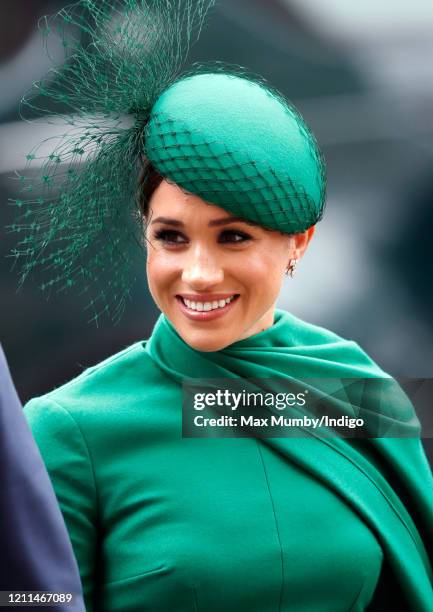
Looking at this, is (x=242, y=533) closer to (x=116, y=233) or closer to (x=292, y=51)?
(x=116, y=233)

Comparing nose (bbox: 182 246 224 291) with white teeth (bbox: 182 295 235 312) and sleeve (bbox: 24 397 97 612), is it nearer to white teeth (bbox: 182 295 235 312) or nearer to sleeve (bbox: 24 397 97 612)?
white teeth (bbox: 182 295 235 312)

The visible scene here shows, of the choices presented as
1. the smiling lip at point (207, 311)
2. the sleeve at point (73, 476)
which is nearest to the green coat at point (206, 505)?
the sleeve at point (73, 476)

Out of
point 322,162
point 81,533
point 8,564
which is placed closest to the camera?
point 8,564

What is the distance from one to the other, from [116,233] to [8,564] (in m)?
0.70

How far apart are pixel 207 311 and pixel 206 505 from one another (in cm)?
33

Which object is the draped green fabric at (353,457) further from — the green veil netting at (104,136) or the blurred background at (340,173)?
the blurred background at (340,173)

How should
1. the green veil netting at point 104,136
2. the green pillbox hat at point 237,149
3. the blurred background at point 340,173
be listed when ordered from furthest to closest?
the blurred background at point 340,173, the green veil netting at point 104,136, the green pillbox hat at point 237,149

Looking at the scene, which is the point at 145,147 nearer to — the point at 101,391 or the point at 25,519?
the point at 101,391

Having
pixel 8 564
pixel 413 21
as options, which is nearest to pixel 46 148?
pixel 413 21

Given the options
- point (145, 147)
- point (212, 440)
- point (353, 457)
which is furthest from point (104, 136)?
point (353, 457)

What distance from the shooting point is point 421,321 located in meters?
3.88

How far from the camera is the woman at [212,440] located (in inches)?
65.6

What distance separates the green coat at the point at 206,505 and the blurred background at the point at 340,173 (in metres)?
→ 1.86

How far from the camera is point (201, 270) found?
1677mm
